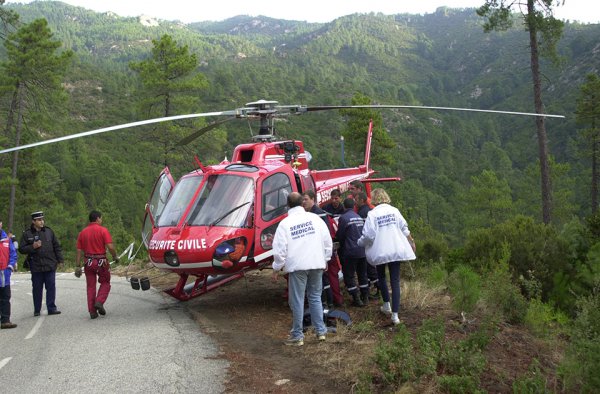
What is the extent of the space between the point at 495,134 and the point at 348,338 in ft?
436

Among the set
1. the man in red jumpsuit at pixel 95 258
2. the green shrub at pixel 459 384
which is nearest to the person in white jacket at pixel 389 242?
the green shrub at pixel 459 384

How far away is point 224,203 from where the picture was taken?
949 centimetres

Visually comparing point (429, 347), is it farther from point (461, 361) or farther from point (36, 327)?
point (36, 327)

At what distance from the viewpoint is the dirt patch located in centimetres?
612

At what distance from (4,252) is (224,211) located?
380 cm

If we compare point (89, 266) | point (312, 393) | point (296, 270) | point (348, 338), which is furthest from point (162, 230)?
point (312, 393)

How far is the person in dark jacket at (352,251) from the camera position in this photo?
9.40 meters

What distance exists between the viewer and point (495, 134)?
5221 inches

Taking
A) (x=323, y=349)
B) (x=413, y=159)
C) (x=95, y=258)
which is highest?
(x=95, y=258)

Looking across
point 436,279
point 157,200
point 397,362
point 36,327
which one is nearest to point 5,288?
point 36,327

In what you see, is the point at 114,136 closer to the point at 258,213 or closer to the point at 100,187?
the point at 100,187

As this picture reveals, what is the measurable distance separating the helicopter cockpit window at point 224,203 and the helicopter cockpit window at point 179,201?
0.26 metres

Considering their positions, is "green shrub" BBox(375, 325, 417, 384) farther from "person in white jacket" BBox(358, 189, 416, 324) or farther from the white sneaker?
the white sneaker

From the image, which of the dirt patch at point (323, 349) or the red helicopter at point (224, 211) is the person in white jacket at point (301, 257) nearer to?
the dirt patch at point (323, 349)
